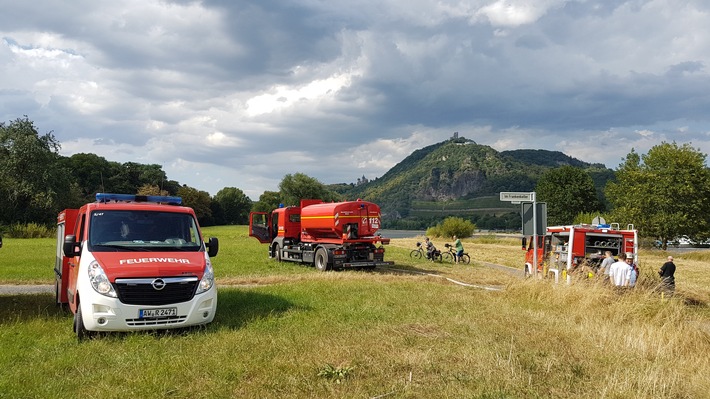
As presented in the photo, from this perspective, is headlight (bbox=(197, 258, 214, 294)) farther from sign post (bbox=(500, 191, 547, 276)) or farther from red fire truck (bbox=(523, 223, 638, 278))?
red fire truck (bbox=(523, 223, 638, 278))

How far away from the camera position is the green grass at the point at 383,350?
5.34m

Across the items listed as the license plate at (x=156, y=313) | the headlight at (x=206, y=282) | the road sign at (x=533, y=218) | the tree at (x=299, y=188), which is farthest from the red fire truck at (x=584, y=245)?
the tree at (x=299, y=188)

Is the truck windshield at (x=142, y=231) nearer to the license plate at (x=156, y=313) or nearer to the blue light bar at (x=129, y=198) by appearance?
the blue light bar at (x=129, y=198)

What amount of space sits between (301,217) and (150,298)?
16.8m

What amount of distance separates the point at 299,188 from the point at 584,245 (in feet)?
267

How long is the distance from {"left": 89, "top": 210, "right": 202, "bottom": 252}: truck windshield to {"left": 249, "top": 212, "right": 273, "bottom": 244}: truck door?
1854 centimetres

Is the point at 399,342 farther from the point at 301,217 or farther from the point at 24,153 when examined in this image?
the point at 24,153

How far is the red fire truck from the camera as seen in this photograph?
648 inches

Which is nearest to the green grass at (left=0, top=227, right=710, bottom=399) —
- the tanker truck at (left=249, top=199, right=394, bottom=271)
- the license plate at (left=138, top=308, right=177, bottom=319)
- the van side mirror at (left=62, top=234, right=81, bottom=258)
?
the license plate at (left=138, top=308, right=177, bottom=319)

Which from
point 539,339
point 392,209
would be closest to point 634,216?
point 539,339

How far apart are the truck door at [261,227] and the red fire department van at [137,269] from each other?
18.4 m

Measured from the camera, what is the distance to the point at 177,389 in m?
5.30

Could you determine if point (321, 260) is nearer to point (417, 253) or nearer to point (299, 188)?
point (417, 253)

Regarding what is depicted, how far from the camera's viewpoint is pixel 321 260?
73.7 ft
